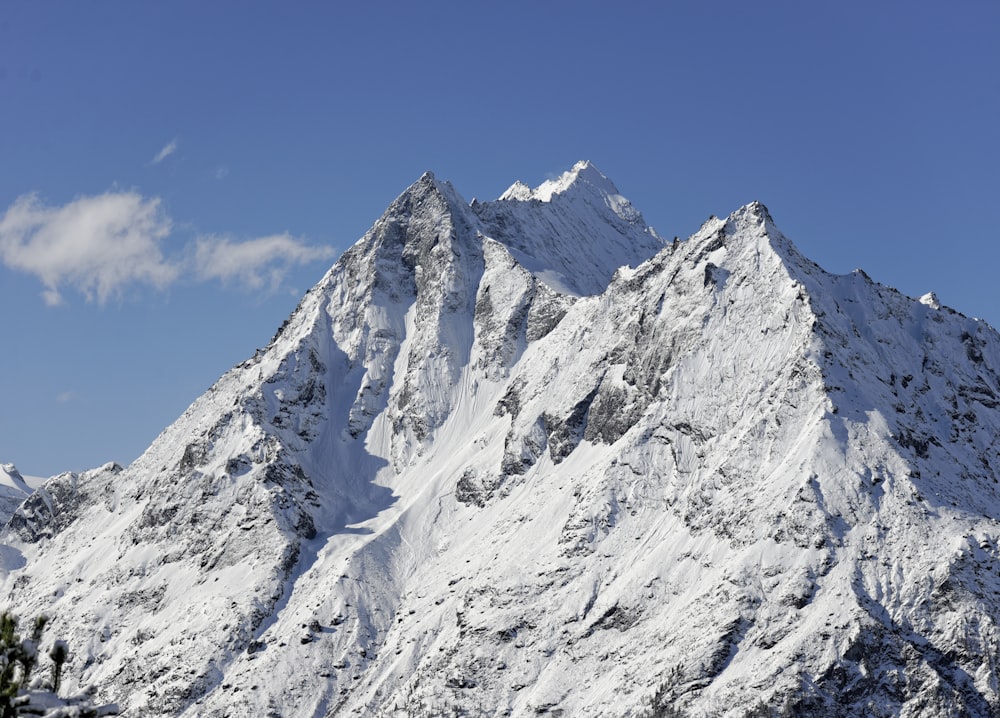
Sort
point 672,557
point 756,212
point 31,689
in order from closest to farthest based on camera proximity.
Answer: point 31,689, point 672,557, point 756,212

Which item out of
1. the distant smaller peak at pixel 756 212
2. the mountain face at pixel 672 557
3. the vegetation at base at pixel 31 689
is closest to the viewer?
the vegetation at base at pixel 31 689

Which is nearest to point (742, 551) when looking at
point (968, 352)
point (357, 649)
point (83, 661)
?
point (357, 649)

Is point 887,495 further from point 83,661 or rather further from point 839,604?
point 83,661

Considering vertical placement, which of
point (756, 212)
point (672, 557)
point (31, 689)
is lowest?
point (31, 689)

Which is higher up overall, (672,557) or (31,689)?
(672,557)

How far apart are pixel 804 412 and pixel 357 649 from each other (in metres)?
72.0

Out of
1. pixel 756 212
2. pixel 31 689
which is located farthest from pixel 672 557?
pixel 31 689

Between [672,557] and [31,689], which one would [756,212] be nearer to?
[672,557]

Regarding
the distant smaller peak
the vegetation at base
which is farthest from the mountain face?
the vegetation at base

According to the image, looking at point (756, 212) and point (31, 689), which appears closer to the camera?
point (31, 689)

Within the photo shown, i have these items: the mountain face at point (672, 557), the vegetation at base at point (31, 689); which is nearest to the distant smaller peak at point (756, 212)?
the mountain face at point (672, 557)

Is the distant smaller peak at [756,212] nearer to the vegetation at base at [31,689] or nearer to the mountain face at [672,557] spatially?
the mountain face at [672,557]

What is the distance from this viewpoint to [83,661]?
184000 millimetres

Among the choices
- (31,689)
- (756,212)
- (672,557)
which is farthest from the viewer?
(756,212)
